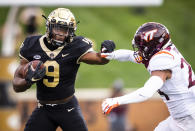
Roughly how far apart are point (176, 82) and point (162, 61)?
0.98 ft

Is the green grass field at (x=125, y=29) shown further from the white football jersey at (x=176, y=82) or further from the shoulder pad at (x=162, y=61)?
the shoulder pad at (x=162, y=61)

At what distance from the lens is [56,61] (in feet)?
16.3

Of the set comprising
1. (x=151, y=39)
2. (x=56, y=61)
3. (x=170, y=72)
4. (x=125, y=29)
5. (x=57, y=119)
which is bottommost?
(x=125, y=29)

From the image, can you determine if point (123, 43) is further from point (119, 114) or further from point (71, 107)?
point (71, 107)

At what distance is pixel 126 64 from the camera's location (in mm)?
14945

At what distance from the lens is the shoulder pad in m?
4.36

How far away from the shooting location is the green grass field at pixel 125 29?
46.7 ft

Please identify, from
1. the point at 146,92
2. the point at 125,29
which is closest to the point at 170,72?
the point at 146,92

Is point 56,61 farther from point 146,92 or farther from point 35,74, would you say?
point 146,92

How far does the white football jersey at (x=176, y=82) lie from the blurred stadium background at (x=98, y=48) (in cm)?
348

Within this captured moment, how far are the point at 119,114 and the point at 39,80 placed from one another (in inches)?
209

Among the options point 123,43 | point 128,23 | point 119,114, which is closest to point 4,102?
point 119,114

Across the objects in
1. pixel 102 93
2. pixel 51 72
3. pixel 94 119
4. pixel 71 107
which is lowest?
pixel 94 119

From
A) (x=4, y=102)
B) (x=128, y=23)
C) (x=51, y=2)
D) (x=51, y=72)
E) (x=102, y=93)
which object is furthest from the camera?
(x=128, y=23)
